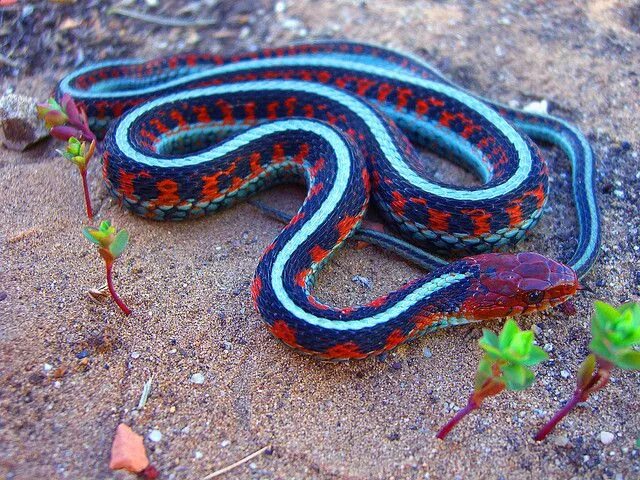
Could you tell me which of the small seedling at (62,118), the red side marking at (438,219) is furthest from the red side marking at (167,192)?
the red side marking at (438,219)

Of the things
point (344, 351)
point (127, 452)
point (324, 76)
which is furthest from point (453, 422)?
point (324, 76)

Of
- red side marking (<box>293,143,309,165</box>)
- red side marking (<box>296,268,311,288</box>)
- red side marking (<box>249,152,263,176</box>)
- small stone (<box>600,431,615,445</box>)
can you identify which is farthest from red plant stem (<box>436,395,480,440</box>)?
red side marking (<box>249,152,263,176</box>)

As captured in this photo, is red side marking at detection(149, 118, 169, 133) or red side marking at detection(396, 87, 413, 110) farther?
red side marking at detection(396, 87, 413, 110)

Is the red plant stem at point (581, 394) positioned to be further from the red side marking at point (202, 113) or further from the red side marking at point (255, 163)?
the red side marking at point (202, 113)

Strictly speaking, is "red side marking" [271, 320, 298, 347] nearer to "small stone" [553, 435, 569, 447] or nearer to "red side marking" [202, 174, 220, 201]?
"red side marking" [202, 174, 220, 201]

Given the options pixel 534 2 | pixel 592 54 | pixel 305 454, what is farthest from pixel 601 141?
pixel 305 454

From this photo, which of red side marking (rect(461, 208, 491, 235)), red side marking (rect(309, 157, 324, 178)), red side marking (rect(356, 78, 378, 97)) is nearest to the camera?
red side marking (rect(461, 208, 491, 235))
